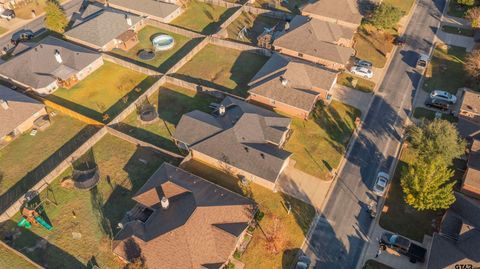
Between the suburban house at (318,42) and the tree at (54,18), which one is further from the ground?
the tree at (54,18)

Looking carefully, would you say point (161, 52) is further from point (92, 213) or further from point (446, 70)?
point (446, 70)

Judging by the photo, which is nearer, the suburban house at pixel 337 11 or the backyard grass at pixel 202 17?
the suburban house at pixel 337 11

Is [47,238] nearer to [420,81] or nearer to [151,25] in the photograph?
[151,25]

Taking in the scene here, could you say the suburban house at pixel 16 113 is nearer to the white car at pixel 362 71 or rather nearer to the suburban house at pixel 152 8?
the suburban house at pixel 152 8

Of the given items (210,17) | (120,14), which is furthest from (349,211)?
(120,14)

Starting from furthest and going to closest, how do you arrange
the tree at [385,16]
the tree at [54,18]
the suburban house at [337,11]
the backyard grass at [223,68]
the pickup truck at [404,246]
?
1. the tree at [54,18]
2. the suburban house at [337,11]
3. the tree at [385,16]
4. the backyard grass at [223,68]
5. the pickup truck at [404,246]

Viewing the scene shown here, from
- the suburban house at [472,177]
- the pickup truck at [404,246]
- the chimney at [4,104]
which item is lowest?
the pickup truck at [404,246]

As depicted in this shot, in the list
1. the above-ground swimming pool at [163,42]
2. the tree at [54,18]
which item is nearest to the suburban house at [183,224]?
the above-ground swimming pool at [163,42]
